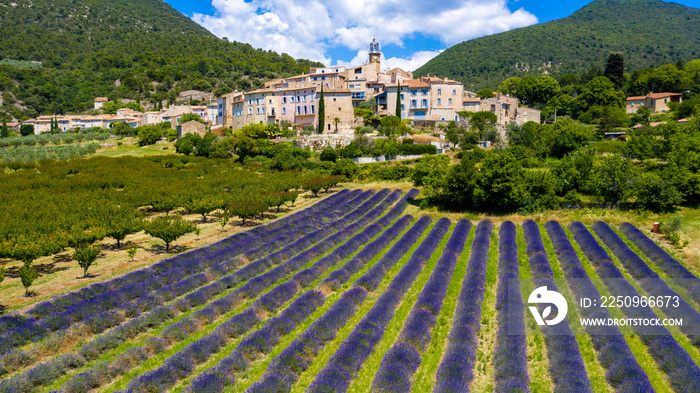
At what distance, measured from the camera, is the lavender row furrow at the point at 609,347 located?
1162 cm

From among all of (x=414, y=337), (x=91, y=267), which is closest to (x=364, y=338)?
(x=414, y=337)

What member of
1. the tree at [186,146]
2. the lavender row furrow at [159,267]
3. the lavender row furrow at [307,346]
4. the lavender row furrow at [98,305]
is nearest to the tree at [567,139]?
the lavender row furrow at [159,267]

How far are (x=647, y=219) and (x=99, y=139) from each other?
104094 millimetres

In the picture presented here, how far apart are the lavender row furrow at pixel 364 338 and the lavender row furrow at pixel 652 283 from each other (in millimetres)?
10723

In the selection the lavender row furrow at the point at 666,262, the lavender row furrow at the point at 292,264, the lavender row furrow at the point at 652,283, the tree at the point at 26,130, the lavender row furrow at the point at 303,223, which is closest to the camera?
the lavender row furrow at the point at 652,283

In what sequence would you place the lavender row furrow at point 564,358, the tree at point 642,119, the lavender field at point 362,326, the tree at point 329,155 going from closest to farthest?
the lavender row furrow at point 564,358
the lavender field at point 362,326
the tree at point 329,155
the tree at point 642,119

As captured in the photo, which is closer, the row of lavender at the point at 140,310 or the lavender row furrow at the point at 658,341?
the lavender row furrow at the point at 658,341

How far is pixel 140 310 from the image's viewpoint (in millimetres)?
17141

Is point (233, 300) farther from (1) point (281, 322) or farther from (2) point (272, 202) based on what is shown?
(2) point (272, 202)

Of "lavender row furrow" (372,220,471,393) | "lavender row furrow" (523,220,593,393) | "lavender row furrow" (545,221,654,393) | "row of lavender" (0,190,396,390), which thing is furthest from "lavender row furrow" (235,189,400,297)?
"lavender row furrow" (545,221,654,393)

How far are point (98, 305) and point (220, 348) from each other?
636cm

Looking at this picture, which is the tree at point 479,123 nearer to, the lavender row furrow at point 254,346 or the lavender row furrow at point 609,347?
the lavender row furrow at point 609,347

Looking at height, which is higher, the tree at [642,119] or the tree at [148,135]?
the tree at [642,119]

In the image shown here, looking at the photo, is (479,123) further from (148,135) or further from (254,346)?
(148,135)
